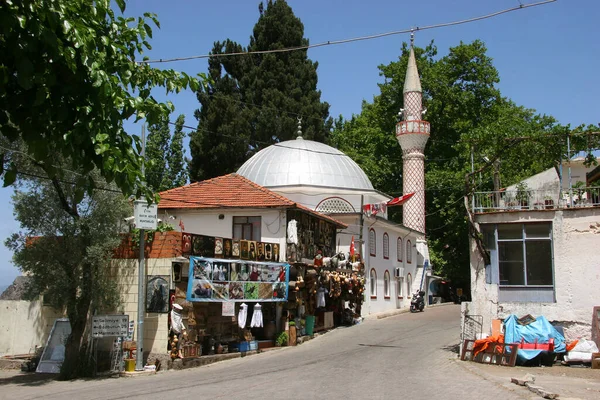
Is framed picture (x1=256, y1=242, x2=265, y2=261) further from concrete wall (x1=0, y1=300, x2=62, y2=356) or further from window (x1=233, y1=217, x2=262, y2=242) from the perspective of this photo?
concrete wall (x1=0, y1=300, x2=62, y2=356)

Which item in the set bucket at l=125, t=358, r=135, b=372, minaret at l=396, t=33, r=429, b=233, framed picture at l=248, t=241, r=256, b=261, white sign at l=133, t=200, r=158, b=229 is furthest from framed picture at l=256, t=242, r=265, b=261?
minaret at l=396, t=33, r=429, b=233

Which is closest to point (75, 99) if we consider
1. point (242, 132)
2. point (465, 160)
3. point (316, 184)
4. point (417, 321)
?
point (417, 321)

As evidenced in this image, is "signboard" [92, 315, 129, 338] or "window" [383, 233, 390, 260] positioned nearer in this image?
"signboard" [92, 315, 129, 338]

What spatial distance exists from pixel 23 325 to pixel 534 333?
48.7ft

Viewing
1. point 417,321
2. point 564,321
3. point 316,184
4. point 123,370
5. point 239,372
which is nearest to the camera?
point 239,372

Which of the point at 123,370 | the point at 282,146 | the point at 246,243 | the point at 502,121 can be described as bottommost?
the point at 123,370

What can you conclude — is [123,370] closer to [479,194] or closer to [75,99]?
[479,194]

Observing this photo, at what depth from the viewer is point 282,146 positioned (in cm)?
3569

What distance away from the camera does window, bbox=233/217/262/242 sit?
78.2 feet

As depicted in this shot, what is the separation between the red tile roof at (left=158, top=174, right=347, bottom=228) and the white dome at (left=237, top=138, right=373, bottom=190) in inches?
306

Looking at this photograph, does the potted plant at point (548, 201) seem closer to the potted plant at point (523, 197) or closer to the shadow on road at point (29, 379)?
the potted plant at point (523, 197)

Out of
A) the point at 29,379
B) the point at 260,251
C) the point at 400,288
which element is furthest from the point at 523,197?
the point at 400,288

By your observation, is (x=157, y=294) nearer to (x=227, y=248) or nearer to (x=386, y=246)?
(x=227, y=248)

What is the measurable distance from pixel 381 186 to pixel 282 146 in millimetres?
13062
